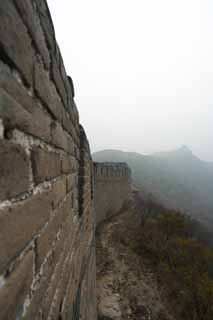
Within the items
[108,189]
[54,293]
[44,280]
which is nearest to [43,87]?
[44,280]

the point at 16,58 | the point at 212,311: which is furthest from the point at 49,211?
the point at 212,311

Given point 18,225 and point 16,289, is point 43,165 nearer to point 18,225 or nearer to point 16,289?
point 18,225

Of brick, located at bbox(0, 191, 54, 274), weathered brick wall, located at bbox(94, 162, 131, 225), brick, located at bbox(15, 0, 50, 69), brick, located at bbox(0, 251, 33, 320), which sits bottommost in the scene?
weathered brick wall, located at bbox(94, 162, 131, 225)

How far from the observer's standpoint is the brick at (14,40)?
1.13 ft

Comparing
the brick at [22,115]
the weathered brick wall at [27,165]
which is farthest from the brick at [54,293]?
the brick at [22,115]

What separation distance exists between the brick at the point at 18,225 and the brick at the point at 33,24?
18.0 inches

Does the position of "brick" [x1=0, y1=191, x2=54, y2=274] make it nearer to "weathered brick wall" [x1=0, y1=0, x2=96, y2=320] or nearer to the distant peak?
"weathered brick wall" [x1=0, y1=0, x2=96, y2=320]

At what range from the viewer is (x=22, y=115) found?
424 millimetres

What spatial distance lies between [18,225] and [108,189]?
956cm

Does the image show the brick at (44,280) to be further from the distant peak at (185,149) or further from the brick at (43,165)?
the distant peak at (185,149)

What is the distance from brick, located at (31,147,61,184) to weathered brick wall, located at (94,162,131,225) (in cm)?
767

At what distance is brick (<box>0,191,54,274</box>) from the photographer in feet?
1.11

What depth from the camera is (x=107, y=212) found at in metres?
9.73

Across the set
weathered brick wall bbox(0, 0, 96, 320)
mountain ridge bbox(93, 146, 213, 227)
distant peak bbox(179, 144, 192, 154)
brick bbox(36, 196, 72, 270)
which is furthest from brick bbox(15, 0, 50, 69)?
distant peak bbox(179, 144, 192, 154)
